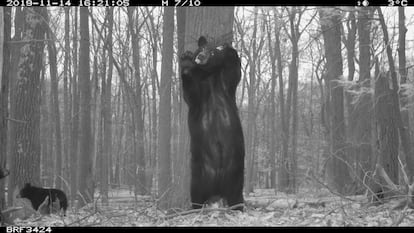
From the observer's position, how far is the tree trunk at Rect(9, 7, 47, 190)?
1138 centimetres

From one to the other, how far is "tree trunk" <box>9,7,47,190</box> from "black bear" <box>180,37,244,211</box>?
683cm

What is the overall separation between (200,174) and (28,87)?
25.1ft

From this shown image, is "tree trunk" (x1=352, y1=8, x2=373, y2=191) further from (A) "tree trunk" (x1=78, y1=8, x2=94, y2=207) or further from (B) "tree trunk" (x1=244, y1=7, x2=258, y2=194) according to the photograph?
(B) "tree trunk" (x1=244, y1=7, x2=258, y2=194)

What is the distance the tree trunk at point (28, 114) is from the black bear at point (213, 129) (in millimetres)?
6829

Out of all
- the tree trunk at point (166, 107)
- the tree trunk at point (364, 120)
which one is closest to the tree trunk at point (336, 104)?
the tree trunk at point (364, 120)

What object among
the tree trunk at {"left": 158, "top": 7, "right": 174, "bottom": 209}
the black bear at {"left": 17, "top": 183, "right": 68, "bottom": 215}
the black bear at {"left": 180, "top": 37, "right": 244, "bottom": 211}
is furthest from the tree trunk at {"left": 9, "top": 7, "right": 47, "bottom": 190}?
the black bear at {"left": 180, "top": 37, "right": 244, "bottom": 211}

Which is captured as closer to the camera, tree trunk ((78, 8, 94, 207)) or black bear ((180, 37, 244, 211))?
black bear ((180, 37, 244, 211))

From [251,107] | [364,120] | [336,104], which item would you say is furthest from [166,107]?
[251,107]

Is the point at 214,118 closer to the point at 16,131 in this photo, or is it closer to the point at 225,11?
the point at 225,11

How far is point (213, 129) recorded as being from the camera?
229 inches

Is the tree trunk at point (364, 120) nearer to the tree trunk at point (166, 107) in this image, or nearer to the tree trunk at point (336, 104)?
the tree trunk at point (336, 104)

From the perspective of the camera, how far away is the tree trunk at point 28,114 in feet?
37.3

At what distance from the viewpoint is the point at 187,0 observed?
24.4 feet

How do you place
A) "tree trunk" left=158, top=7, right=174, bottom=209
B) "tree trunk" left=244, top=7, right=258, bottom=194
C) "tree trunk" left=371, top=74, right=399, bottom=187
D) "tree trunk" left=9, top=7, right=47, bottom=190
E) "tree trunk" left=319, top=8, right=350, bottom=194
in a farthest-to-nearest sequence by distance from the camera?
1. "tree trunk" left=244, top=7, right=258, bottom=194
2. "tree trunk" left=319, top=8, right=350, bottom=194
3. "tree trunk" left=158, top=7, right=174, bottom=209
4. "tree trunk" left=9, top=7, right=47, bottom=190
5. "tree trunk" left=371, top=74, right=399, bottom=187
